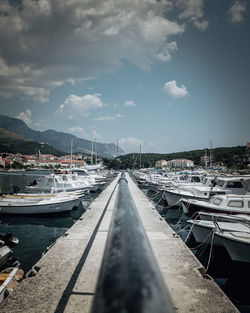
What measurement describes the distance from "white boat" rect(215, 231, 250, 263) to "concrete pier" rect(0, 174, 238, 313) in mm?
1958

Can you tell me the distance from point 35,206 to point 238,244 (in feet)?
42.3

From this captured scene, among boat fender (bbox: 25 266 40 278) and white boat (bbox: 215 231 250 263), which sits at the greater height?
boat fender (bbox: 25 266 40 278)

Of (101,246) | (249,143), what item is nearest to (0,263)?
(101,246)

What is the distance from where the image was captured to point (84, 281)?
427 centimetres

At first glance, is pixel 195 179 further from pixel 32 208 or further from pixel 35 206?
pixel 32 208

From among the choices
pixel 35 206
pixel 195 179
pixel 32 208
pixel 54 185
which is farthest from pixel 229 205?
pixel 54 185

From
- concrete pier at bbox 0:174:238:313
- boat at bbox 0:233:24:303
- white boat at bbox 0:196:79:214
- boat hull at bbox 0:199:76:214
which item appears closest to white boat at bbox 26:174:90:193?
white boat at bbox 0:196:79:214

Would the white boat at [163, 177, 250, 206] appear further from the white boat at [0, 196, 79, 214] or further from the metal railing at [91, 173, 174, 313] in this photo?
the metal railing at [91, 173, 174, 313]

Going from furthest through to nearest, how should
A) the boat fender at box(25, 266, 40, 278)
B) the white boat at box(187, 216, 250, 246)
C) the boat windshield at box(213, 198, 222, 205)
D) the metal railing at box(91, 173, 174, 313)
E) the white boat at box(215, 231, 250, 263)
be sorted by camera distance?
the boat windshield at box(213, 198, 222, 205) < the white boat at box(187, 216, 250, 246) < the white boat at box(215, 231, 250, 263) < the boat fender at box(25, 266, 40, 278) < the metal railing at box(91, 173, 174, 313)

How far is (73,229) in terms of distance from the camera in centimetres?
797

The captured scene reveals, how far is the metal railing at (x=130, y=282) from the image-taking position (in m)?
0.63

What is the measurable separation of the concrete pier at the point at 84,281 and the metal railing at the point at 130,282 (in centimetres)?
278

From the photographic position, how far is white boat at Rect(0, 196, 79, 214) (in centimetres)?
1491

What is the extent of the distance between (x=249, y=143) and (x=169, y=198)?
109 metres
